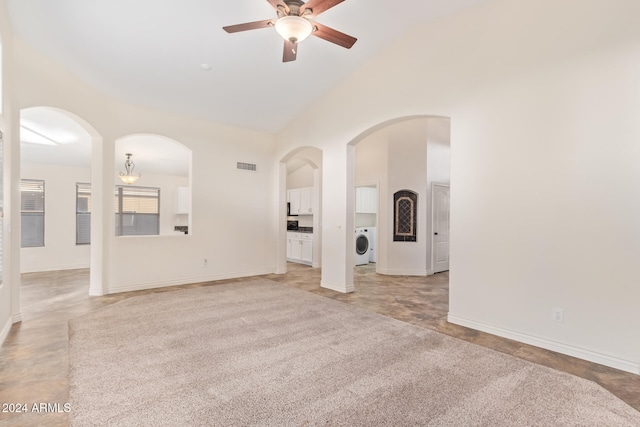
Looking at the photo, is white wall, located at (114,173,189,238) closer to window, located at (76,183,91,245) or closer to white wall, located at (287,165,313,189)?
window, located at (76,183,91,245)

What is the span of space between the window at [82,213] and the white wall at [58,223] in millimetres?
110

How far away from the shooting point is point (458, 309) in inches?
146

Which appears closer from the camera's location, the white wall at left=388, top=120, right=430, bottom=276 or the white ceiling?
the white ceiling

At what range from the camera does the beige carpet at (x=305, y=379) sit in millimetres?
1926

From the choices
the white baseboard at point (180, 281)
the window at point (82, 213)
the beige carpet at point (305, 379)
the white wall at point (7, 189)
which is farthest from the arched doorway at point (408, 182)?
the window at point (82, 213)

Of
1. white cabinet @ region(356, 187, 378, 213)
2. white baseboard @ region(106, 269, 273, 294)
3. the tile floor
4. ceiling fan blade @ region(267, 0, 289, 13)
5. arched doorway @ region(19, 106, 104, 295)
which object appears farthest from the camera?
white cabinet @ region(356, 187, 378, 213)

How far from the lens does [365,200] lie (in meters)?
8.59

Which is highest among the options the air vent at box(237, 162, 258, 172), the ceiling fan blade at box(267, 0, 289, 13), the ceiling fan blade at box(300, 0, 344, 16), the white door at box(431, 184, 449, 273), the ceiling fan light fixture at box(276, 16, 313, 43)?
the ceiling fan blade at box(300, 0, 344, 16)

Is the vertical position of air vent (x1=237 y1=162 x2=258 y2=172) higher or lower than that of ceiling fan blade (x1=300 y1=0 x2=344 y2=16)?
lower

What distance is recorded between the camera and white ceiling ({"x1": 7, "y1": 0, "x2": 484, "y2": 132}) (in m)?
3.30

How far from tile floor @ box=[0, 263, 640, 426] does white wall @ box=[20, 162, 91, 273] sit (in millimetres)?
478

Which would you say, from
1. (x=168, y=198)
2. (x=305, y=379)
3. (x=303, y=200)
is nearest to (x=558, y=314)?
(x=305, y=379)

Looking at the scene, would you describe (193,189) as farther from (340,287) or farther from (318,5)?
(318,5)

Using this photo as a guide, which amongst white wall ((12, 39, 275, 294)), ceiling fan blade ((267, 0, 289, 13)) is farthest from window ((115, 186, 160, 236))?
ceiling fan blade ((267, 0, 289, 13))
